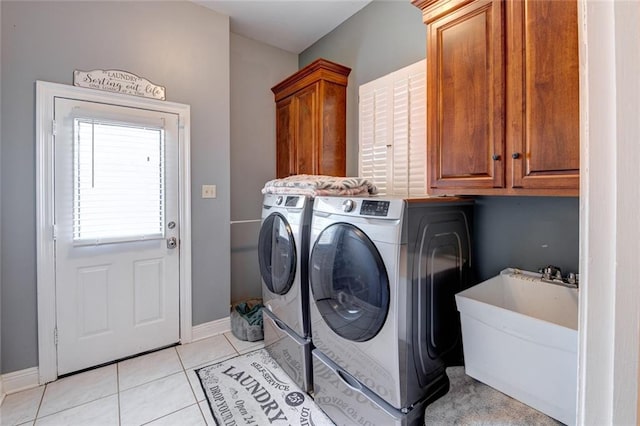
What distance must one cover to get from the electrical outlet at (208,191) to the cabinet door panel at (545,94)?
2.17 metres

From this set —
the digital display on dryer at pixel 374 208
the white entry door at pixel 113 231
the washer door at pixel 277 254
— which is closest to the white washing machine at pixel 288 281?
the washer door at pixel 277 254

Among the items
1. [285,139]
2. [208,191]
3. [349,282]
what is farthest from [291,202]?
[285,139]

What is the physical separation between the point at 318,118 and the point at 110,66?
156 centimetres

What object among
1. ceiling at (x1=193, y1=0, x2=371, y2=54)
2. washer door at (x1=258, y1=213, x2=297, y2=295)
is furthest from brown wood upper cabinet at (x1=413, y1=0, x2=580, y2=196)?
ceiling at (x1=193, y1=0, x2=371, y2=54)

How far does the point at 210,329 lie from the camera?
2.49 m

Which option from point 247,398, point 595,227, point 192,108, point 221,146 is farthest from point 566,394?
point 192,108

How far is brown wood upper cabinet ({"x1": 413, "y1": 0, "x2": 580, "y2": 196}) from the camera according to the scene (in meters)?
1.00

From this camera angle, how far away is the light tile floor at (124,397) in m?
1.55

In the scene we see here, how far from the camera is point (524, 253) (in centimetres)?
149

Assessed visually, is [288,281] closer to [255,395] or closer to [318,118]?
[255,395]

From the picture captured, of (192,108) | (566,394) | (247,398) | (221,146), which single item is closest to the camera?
(566,394)

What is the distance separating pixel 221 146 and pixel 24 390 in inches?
83.0

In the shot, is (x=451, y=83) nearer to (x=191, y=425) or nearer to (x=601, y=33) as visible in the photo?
(x=601, y=33)

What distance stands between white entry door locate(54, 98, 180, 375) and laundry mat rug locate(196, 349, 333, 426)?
69 centimetres
